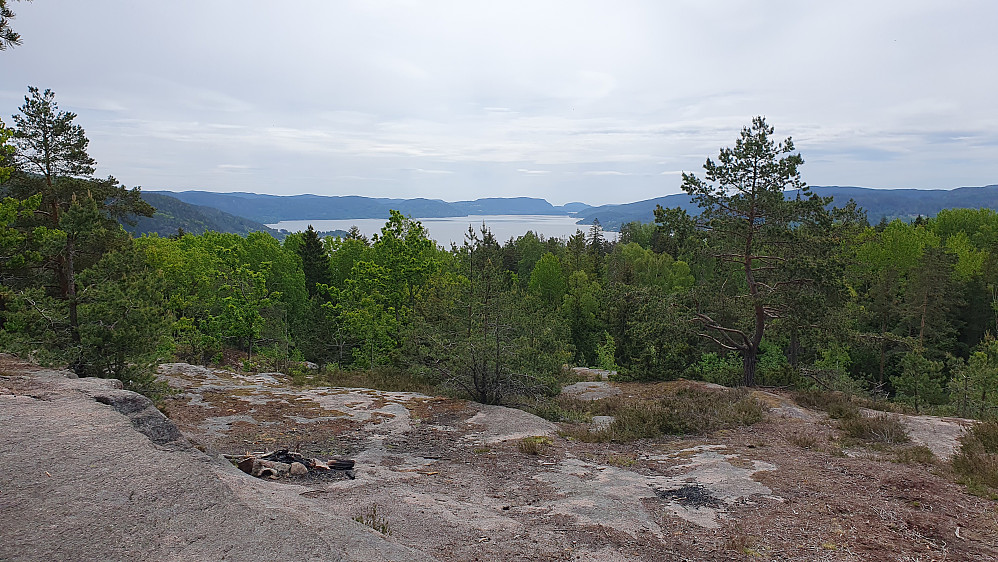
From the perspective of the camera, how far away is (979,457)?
8.69 metres

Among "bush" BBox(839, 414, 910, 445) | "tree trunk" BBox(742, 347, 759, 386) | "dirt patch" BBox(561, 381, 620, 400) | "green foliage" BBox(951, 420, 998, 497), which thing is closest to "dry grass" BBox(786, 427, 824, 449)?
"bush" BBox(839, 414, 910, 445)

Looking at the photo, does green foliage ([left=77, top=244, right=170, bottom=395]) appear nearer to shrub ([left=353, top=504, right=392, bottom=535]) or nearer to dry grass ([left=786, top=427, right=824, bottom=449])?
shrub ([left=353, top=504, right=392, bottom=535])

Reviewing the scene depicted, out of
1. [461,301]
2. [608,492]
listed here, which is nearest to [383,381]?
[461,301]

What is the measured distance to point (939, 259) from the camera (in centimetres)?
3362

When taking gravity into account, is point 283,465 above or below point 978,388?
above

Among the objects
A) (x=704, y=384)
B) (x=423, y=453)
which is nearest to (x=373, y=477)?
(x=423, y=453)

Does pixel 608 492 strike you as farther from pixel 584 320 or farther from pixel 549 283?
pixel 549 283

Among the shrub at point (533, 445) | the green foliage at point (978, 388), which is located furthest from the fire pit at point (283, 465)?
the green foliage at point (978, 388)

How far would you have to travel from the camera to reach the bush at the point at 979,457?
25.7 feet

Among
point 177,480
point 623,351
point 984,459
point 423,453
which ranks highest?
point 177,480

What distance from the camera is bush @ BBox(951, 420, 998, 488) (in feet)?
25.7

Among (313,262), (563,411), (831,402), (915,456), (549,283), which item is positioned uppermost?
(313,262)

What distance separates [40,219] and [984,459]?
27154 millimetres

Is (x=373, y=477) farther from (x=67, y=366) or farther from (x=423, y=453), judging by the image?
(x=67, y=366)
